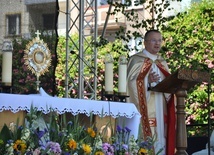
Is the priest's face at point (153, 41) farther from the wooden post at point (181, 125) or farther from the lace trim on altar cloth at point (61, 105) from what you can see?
the lace trim on altar cloth at point (61, 105)

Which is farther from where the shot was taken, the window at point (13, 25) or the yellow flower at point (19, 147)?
the window at point (13, 25)

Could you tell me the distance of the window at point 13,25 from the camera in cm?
786

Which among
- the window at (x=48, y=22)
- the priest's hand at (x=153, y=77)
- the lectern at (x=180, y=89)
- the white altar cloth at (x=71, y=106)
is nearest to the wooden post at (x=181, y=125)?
the lectern at (x=180, y=89)

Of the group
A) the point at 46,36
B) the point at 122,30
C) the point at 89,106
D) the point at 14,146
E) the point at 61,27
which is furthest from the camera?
the point at 61,27

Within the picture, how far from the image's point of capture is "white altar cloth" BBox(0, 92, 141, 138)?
4383 millimetres

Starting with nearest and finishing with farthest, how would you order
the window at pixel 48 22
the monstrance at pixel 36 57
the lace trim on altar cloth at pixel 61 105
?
the lace trim on altar cloth at pixel 61 105, the monstrance at pixel 36 57, the window at pixel 48 22

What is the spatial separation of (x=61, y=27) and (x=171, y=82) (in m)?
18.8

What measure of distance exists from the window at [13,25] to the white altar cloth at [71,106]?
9.92ft

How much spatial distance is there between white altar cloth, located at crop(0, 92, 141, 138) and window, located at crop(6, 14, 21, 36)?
3023 mm

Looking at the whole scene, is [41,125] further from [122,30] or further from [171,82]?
[122,30]

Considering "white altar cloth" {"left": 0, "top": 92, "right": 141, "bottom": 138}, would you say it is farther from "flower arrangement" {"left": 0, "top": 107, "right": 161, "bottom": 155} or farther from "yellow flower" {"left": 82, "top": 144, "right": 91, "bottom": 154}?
"yellow flower" {"left": 82, "top": 144, "right": 91, "bottom": 154}

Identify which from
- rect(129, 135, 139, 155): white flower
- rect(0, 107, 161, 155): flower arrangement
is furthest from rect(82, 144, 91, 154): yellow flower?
rect(129, 135, 139, 155): white flower

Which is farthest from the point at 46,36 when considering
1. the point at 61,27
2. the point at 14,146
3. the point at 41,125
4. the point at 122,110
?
the point at 61,27

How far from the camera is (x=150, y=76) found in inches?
258
